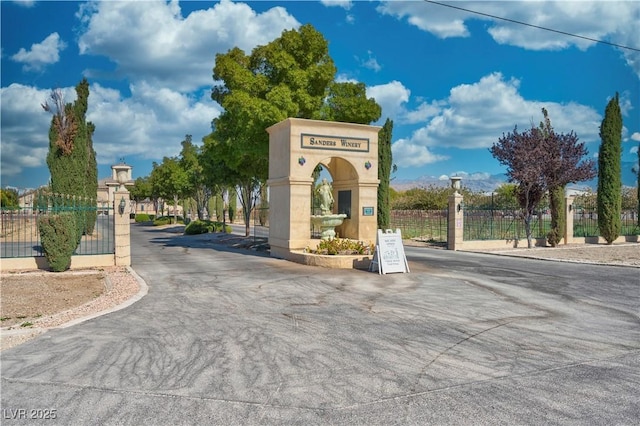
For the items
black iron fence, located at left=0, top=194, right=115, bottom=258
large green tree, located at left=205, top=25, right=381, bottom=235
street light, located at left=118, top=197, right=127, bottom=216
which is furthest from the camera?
large green tree, located at left=205, top=25, right=381, bottom=235

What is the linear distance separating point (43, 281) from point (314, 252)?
295 inches

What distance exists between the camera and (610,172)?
25734mm

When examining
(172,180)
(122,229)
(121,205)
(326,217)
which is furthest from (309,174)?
(172,180)

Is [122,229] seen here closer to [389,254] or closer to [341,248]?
[341,248]

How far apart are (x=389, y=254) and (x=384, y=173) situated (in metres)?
14.0

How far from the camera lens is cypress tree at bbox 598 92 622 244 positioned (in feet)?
83.1

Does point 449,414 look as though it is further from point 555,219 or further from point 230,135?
point 555,219

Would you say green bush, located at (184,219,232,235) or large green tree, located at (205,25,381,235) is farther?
green bush, located at (184,219,232,235)

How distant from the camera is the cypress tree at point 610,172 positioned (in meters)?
25.3

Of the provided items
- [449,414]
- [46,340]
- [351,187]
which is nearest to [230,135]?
[351,187]

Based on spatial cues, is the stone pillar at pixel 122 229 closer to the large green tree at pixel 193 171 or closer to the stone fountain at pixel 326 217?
the stone fountain at pixel 326 217

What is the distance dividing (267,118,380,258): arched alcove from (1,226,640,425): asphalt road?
5945mm

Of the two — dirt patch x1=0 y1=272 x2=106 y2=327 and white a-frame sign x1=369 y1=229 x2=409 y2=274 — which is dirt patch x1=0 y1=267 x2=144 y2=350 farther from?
white a-frame sign x1=369 y1=229 x2=409 y2=274

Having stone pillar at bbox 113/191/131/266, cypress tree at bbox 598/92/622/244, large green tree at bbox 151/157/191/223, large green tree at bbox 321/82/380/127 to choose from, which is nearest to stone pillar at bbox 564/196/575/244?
cypress tree at bbox 598/92/622/244
